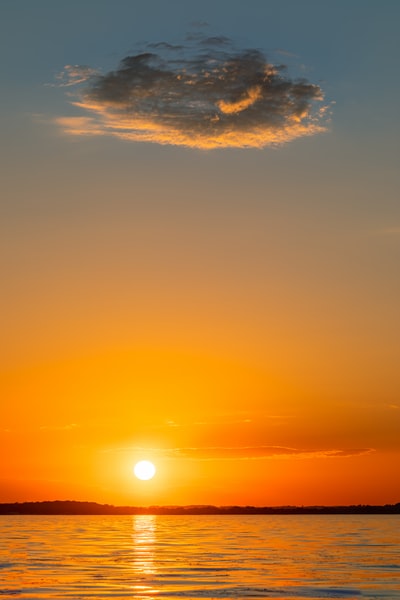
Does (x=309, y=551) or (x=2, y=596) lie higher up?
(x=309, y=551)

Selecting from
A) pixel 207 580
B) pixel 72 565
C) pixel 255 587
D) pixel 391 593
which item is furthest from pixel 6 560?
pixel 391 593

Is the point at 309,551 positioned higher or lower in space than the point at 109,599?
higher

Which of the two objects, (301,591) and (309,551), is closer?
(301,591)

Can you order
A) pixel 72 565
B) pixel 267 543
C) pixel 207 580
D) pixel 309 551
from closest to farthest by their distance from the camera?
pixel 207 580 < pixel 72 565 < pixel 309 551 < pixel 267 543

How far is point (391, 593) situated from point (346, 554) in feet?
93.8

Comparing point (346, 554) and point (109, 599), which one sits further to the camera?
point (346, 554)

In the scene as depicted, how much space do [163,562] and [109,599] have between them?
918 inches

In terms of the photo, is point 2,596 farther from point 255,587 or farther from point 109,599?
point 255,587

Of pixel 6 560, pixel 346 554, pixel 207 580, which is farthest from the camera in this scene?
pixel 346 554

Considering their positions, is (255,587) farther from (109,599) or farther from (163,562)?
(163,562)

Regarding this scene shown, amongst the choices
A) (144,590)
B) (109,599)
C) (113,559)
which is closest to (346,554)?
(113,559)

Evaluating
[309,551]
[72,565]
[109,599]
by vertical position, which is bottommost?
[109,599]

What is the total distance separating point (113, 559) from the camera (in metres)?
70.2

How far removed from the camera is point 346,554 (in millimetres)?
76750
